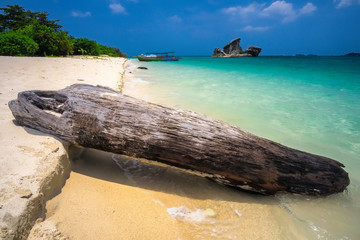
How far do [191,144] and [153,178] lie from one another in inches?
29.4

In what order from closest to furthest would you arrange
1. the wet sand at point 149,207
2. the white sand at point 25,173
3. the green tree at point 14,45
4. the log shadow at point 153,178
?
the white sand at point 25,173 < the wet sand at point 149,207 < the log shadow at point 153,178 < the green tree at point 14,45

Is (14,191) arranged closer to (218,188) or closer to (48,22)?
(218,188)

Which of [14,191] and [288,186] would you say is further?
[288,186]

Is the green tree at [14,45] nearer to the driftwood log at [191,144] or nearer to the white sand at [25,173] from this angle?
the white sand at [25,173]

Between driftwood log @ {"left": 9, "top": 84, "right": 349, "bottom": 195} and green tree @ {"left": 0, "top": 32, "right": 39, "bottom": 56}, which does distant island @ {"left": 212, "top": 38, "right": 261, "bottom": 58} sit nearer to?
green tree @ {"left": 0, "top": 32, "right": 39, "bottom": 56}

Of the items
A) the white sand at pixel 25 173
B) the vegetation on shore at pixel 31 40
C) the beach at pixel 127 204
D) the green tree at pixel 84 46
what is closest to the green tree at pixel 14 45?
the vegetation on shore at pixel 31 40

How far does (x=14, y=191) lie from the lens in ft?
4.49

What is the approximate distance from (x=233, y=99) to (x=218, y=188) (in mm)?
5727

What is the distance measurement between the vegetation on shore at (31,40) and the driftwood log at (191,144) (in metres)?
16.4

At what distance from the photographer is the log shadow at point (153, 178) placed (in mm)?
2152

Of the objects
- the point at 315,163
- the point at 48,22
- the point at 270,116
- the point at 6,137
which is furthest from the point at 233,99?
the point at 48,22

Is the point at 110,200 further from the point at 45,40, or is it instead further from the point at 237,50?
the point at 237,50

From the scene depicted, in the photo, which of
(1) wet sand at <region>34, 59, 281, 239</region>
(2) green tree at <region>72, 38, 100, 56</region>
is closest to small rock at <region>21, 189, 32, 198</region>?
(1) wet sand at <region>34, 59, 281, 239</region>

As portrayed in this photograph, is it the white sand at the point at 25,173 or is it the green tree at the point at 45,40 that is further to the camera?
the green tree at the point at 45,40
